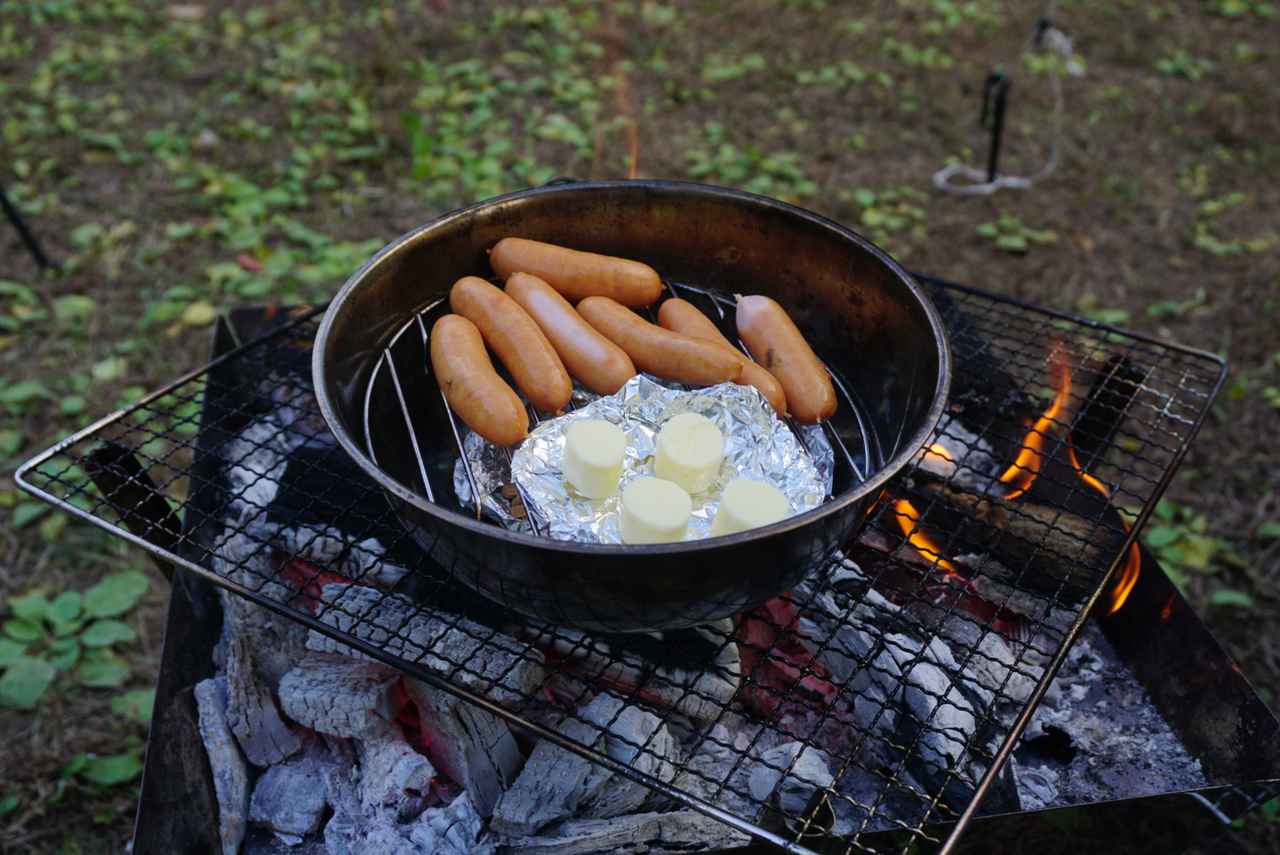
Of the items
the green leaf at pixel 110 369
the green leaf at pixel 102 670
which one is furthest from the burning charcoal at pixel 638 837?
the green leaf at pixel 110 369

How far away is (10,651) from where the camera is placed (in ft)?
11.5

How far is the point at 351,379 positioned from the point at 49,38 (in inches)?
287

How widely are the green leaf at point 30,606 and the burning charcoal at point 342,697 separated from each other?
181 cm

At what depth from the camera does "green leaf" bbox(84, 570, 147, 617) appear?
363 cm

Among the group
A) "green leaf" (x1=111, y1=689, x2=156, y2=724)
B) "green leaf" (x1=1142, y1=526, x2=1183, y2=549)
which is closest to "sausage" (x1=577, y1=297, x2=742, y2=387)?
"green leaf" (x1=111, y1=689, x2=156, y2=724)

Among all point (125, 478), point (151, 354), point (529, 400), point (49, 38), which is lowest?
point (151, 354)

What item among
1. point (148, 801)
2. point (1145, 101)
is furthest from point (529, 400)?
point (1145, 101)

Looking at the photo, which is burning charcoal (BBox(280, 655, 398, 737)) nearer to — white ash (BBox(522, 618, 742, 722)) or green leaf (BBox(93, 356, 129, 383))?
white ash (BBox(522, 618, 742, 722))

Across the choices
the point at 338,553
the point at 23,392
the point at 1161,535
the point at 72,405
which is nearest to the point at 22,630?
the point at 72,405

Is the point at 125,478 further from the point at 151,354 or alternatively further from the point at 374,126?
the point at 374,126

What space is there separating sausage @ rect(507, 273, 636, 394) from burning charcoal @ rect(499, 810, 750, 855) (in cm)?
111

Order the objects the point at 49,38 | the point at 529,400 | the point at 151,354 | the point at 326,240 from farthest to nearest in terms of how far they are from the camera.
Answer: the point at 49,38
the point at 326,240
the point at 151,354
the point at 529,400

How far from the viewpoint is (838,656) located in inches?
99.7

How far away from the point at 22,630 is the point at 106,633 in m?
0.32
